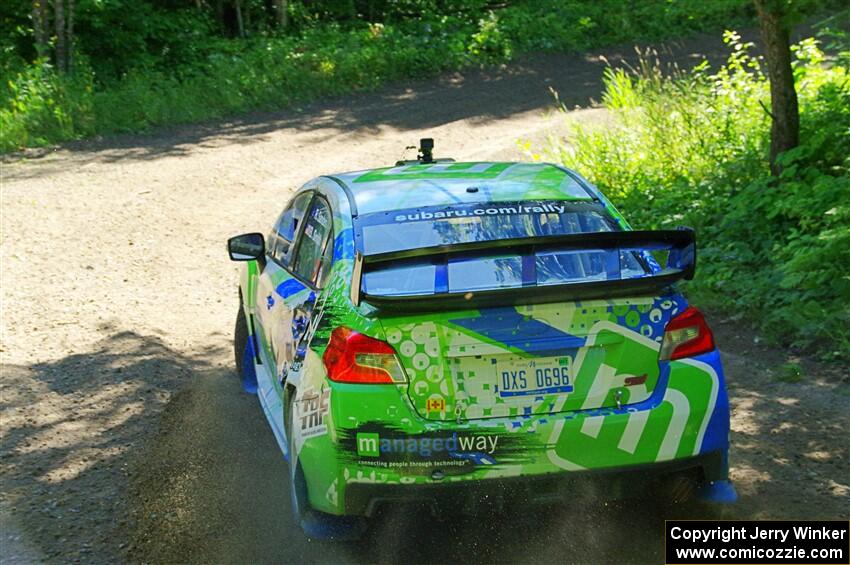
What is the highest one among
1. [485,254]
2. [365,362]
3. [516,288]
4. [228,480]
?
[485,254]

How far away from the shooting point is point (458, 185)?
5.79 m

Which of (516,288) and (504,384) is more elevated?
(516,288)

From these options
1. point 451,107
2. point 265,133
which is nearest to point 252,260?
point 265,133

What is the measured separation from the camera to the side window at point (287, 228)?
6.55 metres

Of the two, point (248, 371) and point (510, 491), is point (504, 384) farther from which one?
point (248, 371)

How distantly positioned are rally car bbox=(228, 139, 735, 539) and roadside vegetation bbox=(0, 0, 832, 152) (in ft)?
48.8

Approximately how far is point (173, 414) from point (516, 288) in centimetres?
Answer: 370

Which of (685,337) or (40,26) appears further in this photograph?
(40,26)

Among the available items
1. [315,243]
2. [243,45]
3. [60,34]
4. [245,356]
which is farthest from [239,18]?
[315,243]

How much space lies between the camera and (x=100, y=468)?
6434 millimetres

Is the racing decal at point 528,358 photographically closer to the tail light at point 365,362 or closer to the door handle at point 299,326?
the tail light at point 365,362

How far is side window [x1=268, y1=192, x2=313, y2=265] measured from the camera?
6.55 m

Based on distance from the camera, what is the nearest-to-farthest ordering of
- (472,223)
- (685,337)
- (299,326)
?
(685,337), (472,223), (299,326)

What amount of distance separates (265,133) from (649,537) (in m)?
16.8
